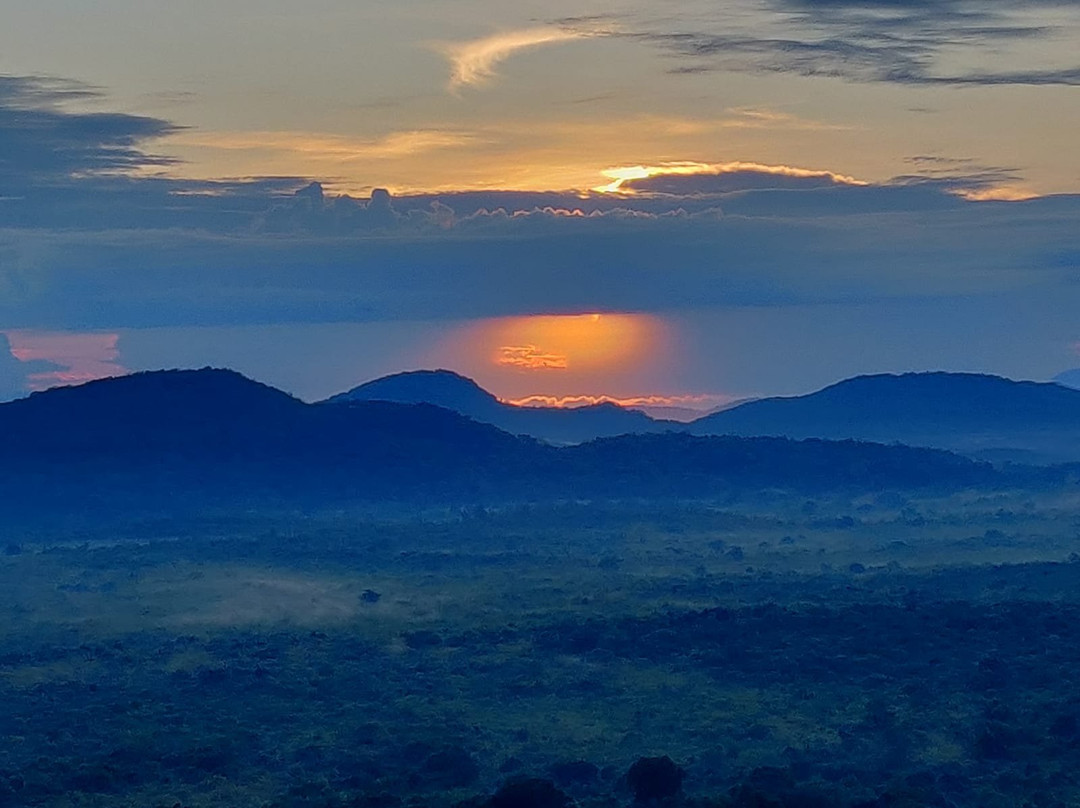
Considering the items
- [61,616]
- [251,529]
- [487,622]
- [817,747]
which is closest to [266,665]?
[487,622]

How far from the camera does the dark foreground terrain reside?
71.2 metres

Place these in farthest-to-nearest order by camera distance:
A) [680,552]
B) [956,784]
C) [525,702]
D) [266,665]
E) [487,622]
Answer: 1. [680,552]
2. [487,622]
3. [266,665]
4. [525,702]
5. [956,784]

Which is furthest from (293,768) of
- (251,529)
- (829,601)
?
(251,529)

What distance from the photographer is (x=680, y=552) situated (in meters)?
173

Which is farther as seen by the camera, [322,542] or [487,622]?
[322,542]

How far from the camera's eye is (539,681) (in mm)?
94438

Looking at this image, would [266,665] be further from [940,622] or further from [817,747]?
Answer: [940,622]

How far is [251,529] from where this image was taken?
196250 millimetres

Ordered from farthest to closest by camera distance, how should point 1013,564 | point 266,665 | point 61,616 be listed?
1. point 1013,564
2. point 61,616
3. point 266,665

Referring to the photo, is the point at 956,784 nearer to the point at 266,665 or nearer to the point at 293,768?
the point at 293,768

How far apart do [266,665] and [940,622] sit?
156ft

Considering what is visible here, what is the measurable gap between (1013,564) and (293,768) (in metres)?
94.3

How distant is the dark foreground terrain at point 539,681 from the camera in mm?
71250

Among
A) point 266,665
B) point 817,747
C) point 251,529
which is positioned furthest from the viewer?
point 251,529
